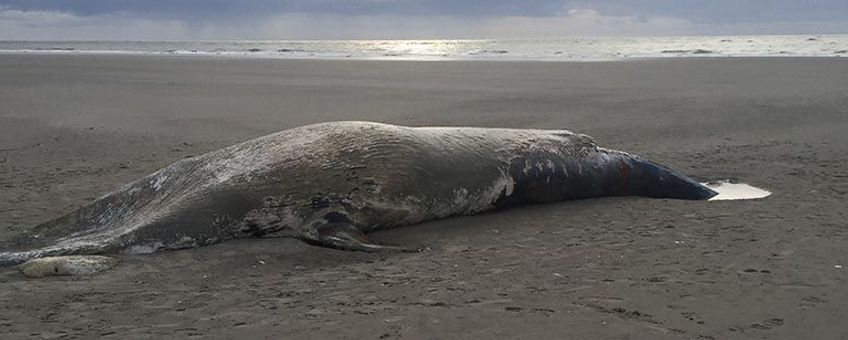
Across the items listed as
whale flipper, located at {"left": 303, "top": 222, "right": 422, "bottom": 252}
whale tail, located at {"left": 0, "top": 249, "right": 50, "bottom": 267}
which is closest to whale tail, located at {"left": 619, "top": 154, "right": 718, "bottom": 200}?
whale flipper, located at {"left": 303, "top": 222, "right": 422, "bottom": 252}

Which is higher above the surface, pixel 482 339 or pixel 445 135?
pixel 445 135

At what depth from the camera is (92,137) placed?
10719 millimetres

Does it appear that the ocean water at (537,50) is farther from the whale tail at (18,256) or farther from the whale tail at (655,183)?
the whale tail at (18,256)

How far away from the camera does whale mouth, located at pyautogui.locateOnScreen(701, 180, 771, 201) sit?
7102mm

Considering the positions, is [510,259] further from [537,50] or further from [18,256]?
[537,50]

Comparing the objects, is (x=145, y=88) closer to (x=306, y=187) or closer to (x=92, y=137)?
(x=92, y=137)

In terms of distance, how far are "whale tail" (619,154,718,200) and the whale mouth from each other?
120mm

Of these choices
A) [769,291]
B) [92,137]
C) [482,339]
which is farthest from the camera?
[92,137]

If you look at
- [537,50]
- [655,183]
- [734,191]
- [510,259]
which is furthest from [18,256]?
[537,50]

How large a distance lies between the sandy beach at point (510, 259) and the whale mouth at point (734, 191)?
18 cm

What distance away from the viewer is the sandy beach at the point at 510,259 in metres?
3.73

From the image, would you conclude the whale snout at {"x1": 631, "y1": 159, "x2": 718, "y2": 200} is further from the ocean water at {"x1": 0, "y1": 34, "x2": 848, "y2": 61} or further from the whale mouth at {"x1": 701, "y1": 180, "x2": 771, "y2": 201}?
the ocean water at {"x1": 0, "y1": 34, "x2": 848, "y2": 61}

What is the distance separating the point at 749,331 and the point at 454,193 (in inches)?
113

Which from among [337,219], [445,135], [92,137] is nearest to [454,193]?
[445,135]
